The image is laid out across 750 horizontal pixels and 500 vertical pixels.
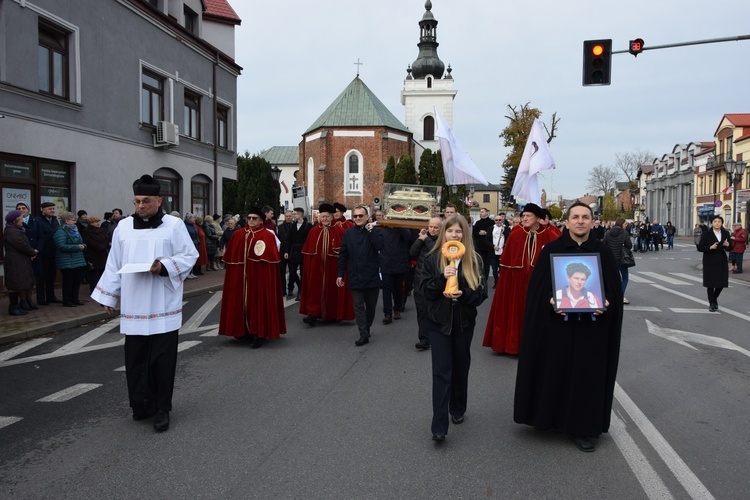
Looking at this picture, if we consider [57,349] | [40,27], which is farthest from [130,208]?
[57,349]

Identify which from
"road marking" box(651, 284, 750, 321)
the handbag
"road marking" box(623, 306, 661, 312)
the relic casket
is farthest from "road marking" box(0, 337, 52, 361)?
"road marking" box(651, 284, 750, 321)

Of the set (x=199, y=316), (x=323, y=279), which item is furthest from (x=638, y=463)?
(x=199, y=316)

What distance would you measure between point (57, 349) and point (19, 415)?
306 centimetres

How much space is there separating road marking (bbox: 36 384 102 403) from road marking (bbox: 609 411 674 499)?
4.98 meters

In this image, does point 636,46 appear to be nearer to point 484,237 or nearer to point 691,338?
point 484,237

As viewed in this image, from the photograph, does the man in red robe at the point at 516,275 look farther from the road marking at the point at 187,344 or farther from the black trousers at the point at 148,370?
the road marking at the point at 187,344

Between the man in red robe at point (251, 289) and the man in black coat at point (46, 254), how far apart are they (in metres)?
4.77

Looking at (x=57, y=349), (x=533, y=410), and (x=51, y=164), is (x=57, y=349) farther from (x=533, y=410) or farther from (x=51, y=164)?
(x=51, y=164)

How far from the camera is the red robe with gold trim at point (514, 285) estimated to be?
7312 millimetres

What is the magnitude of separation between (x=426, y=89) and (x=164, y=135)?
56.1 m

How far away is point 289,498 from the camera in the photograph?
360 centimetres

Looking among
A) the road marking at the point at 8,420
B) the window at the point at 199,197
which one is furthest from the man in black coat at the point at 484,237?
the window at the point at 199,197

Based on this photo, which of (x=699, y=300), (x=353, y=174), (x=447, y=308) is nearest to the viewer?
(x=447, y=308)

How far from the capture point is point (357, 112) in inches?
2569
